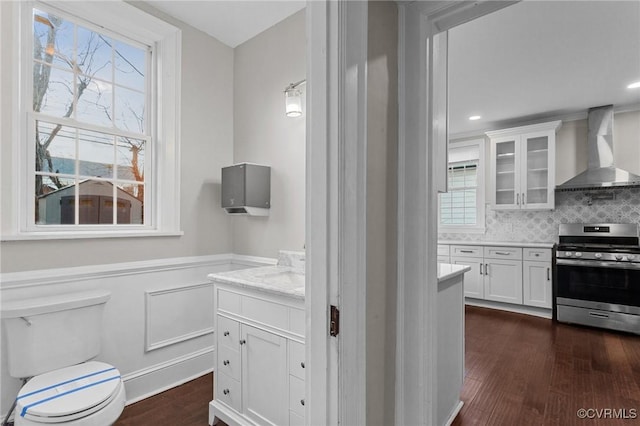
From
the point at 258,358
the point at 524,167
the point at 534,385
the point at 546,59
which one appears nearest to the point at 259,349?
the point at 258,358

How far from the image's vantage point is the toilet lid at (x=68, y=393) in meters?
1.35

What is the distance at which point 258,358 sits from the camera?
1711 mm

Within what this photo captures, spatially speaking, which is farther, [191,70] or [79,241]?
[191,70]

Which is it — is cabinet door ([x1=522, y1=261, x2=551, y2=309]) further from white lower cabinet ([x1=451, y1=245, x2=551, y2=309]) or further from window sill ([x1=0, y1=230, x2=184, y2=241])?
window sill ([x1=0, y1=230, x2=184, y2=241])

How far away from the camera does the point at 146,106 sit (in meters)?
2.45

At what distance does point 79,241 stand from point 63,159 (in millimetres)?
540

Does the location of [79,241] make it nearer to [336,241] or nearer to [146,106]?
[146,106]

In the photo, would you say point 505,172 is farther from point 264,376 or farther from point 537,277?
point 264,376

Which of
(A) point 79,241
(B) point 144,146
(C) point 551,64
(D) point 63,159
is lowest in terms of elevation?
(A) point 79,241

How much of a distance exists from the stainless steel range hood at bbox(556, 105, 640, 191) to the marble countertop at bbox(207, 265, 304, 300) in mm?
3824

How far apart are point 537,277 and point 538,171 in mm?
1419

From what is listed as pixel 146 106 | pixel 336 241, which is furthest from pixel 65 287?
pixel 336 241

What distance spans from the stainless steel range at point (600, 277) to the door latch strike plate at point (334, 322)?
13.5ft

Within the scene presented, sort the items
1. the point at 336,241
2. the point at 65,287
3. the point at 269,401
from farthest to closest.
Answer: the point at 65,287
the point at 269,401
the point at 336,241
